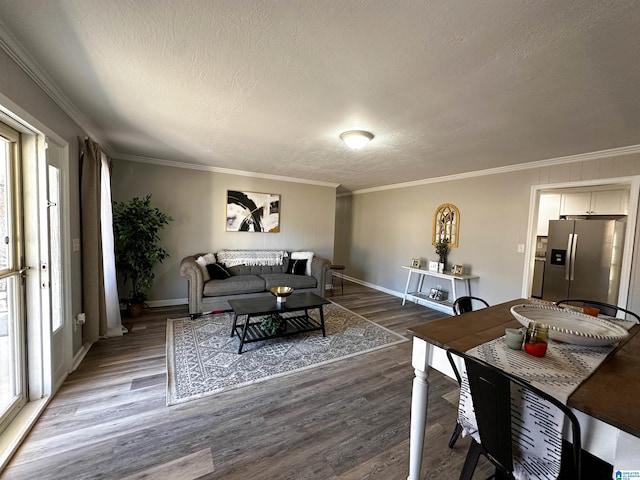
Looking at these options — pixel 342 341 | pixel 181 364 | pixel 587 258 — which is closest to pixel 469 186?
pixel 587 258

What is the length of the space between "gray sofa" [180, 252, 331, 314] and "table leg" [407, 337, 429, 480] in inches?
122

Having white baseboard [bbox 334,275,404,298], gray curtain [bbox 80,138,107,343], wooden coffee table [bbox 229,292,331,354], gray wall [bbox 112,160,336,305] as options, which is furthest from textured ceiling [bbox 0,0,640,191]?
white baseboard [bbox 334,275,404,298]

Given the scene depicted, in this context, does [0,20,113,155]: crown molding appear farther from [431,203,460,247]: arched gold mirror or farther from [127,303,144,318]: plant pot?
[431,203,460,247]: arched gold mirror

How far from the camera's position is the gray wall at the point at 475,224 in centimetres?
327

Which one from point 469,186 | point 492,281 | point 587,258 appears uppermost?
point 469,186

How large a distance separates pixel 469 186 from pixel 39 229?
5105mm

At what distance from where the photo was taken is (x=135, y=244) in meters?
3.64

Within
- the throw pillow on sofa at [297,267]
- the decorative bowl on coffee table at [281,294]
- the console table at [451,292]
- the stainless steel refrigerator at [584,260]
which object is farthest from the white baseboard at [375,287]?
the decorative bowl on coffee table at [281,294]

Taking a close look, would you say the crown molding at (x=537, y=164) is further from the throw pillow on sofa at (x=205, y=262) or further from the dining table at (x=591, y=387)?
the throw pillow on sofa at (x=205, y=262)

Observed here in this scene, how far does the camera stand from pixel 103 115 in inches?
97.7

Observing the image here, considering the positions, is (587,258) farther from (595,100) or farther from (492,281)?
(595,100)

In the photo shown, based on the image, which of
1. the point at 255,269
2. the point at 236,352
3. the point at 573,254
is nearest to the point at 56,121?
the point at 236,352

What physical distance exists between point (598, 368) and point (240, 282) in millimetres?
3768

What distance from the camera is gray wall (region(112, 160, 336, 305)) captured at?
4.17 m
